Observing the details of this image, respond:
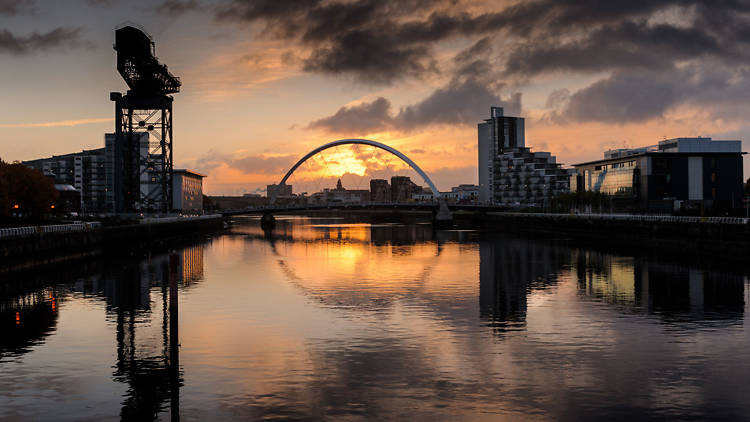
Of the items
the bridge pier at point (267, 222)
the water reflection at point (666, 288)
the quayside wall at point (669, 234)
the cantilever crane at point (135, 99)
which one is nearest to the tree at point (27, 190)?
the cantilever crane at point (135, 99)

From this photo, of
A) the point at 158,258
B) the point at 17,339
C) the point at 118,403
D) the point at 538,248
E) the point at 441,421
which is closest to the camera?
the point at 441,421

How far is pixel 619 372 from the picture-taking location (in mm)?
20281

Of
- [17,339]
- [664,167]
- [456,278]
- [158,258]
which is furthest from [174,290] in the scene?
[664,167]

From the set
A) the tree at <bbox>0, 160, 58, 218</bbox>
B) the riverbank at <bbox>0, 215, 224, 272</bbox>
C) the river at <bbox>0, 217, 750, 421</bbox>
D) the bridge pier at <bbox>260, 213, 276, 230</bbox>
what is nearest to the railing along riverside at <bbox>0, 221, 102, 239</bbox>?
the riverbank at <bbox>0, 215, 224, 272</bbox>

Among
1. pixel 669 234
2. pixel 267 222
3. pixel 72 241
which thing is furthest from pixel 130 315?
pixel 267 222

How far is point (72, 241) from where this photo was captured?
65.0m

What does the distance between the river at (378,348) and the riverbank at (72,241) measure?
3.38 metres

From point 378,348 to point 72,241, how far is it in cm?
4962

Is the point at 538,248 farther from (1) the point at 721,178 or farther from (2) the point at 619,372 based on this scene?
(1) the point at 721,178

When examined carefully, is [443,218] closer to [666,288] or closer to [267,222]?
[267,222]

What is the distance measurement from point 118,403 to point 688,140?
493ft

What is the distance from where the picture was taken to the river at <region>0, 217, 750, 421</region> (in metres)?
17.2

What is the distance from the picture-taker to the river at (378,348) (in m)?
17.2

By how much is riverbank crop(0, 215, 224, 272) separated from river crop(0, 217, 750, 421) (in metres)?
3.38
